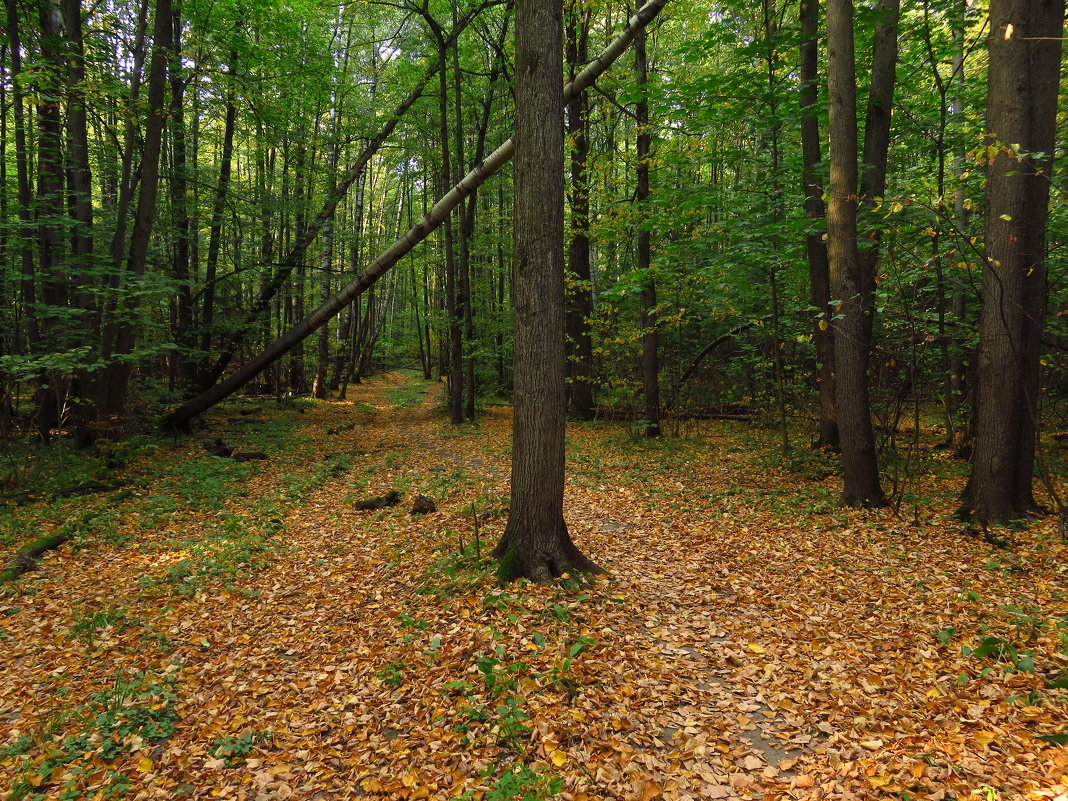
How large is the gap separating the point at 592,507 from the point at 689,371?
285 inches

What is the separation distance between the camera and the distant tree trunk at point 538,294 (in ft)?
16.3

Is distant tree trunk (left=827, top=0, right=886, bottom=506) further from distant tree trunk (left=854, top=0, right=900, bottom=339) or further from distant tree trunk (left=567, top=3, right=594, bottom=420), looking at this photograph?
distant tree trunk (left=567, top=3, right=594, bottom=420)

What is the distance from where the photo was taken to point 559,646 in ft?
14.4

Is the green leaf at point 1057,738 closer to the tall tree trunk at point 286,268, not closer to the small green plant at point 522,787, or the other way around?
the small green plant at point 522,787

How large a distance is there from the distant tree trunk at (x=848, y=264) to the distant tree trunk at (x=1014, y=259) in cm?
124

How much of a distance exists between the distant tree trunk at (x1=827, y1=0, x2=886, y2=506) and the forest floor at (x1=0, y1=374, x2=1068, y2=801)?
72 centimetres

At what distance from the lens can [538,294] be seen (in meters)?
5.07

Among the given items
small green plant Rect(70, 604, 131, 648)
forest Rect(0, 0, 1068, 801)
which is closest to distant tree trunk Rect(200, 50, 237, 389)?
forest Rect(0, 0, 1068, 801)

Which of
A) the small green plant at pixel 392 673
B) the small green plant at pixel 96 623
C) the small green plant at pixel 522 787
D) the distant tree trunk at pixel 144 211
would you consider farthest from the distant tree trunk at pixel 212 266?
the small green plant at pixel 522 787

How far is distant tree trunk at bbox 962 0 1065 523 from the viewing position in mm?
5738

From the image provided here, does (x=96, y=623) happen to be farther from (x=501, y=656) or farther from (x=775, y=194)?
(x=775, y=194)

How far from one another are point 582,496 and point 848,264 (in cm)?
534

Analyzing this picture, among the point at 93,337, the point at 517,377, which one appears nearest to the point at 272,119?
the point at 93,337

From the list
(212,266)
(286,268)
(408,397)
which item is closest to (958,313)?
(286,268)
